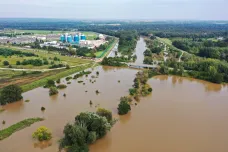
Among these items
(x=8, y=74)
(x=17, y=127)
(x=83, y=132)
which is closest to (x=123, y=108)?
(x=83, y=132)

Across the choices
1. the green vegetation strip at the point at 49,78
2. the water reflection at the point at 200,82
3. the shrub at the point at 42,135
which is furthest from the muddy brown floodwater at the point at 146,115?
the green vegetation strip at the point at 49,78

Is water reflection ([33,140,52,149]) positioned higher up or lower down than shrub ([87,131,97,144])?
lower down

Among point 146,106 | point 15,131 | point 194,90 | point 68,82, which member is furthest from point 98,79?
point 15,131

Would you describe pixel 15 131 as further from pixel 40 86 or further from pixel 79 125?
pixel 40 86

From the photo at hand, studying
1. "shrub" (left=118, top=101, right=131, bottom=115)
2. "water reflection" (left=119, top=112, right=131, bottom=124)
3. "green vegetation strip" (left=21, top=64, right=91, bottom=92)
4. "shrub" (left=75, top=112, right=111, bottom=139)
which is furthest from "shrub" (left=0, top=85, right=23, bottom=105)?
"water reflection" (left=119, top=112, right=131, bottom=124)

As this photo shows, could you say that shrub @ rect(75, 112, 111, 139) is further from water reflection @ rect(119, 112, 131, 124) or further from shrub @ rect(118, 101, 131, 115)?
shrub @ rect(118, 101, 131, 115)

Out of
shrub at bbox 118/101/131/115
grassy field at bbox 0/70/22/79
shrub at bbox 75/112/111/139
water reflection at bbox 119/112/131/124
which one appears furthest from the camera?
grassy field at bbox 0/70/22/79

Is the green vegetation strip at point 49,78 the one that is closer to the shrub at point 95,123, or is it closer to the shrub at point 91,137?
the shrub at point 95,123
